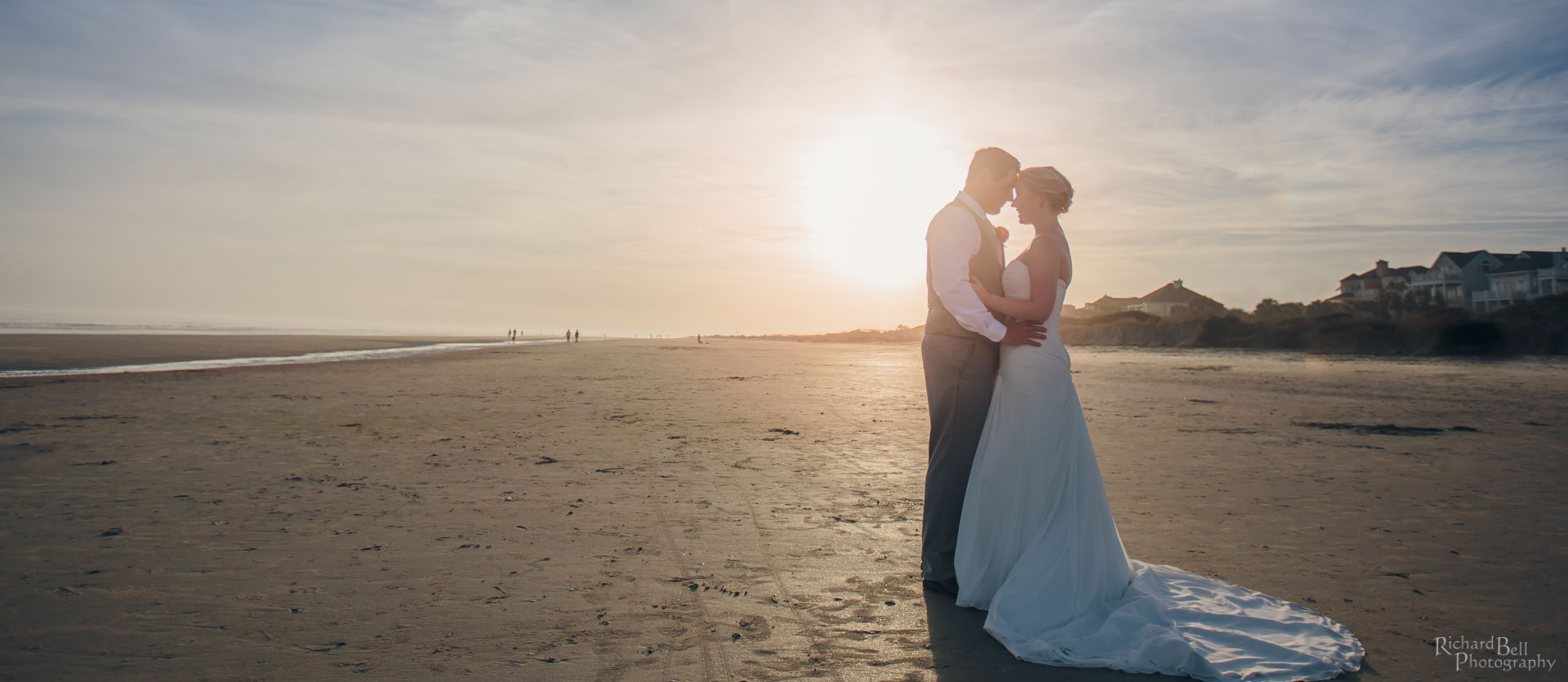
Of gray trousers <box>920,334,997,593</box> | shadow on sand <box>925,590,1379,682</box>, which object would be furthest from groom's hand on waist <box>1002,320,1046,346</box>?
shadow on sand <box>925,590,1379,682</box>

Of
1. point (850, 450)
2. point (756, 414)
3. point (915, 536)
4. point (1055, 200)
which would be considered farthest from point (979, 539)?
point (756, 414)

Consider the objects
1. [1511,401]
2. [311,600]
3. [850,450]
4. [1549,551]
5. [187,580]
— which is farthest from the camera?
[1511,401]

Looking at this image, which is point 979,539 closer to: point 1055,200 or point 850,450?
point 1055,200

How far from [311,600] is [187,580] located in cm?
86

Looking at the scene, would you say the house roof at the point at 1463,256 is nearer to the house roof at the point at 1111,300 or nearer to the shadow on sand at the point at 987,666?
the house roof at the point at 1111,300

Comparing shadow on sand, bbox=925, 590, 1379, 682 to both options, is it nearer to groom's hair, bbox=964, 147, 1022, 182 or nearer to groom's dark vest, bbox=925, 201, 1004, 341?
groom's dark vest, bbox=925, 201, 1004, 341

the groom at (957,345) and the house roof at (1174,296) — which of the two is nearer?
the groom at (957,345)

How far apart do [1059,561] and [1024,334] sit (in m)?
1.15

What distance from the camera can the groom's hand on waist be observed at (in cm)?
400

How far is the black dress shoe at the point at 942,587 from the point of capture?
404 cm

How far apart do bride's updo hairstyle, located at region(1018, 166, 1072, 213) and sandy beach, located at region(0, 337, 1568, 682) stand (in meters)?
2.24

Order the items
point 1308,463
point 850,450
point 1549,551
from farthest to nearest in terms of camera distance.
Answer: point 850,450 < point 1308,463 < point 1549,551

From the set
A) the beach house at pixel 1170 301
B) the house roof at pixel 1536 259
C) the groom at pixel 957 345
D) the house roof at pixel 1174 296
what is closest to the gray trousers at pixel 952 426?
the groom at pixel 957 345

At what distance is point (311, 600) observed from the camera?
12.2 feet
